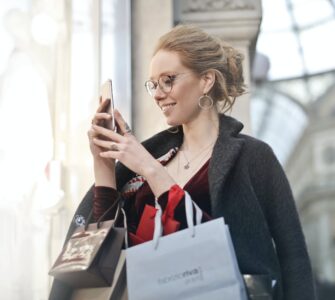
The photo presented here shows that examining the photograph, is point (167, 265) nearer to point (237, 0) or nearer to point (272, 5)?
point (237, 0)

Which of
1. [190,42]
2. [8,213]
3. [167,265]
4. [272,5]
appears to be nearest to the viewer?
[167,265]

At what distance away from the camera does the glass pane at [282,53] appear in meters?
18.2

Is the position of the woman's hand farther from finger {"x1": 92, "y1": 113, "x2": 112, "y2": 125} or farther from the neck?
the neck

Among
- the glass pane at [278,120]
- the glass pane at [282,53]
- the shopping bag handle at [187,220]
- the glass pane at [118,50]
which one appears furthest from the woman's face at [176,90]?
the glass pane at [278,120]

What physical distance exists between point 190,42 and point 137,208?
475mm

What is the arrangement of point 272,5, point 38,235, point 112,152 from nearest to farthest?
point 112,152 < point 38,235 < point 272,5

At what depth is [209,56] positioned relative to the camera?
71.0 inches

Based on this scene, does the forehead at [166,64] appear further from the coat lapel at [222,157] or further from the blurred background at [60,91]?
the blurred background at [60,91]

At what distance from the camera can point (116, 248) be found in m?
1.48

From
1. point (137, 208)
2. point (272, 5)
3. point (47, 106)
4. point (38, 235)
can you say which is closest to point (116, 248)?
point (137, 208)

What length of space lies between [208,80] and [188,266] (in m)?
0.62

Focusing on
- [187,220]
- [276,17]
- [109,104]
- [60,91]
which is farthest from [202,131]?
[276,17]

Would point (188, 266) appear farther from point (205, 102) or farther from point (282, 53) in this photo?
point (282, 53)

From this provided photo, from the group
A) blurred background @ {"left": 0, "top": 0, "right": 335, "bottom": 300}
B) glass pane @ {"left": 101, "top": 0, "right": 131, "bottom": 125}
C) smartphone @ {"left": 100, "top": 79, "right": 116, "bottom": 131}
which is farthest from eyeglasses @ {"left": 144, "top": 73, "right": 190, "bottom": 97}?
glass pane @ {"left": 101, "top": 0, "right": 131, "bottom": 125}
